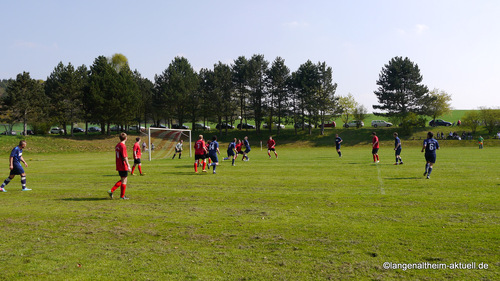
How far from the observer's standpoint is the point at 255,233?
7.43 metres

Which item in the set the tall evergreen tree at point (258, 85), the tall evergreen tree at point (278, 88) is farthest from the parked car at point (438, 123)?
the tall evergreen tree at point (258, 85)

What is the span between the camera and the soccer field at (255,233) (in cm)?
550

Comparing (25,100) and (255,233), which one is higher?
(25,100)

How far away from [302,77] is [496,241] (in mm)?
64499

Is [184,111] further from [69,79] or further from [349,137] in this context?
[349,137]

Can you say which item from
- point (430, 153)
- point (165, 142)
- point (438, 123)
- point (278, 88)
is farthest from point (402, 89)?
point (430, 153)

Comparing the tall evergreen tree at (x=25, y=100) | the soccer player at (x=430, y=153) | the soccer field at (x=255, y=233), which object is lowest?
the soccer field at (x=255, y=233)

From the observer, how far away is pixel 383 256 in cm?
591

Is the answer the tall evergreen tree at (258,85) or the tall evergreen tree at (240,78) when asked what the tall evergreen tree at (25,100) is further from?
the tall evergreen tree at (258,85)

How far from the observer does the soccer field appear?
18.0 ft

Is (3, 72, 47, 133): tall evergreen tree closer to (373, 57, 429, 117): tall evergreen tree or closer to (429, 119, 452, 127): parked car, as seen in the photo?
(373, 57, 429, 117): tall evergreen tree

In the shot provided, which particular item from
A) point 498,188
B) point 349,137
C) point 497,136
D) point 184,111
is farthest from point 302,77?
point 498,188

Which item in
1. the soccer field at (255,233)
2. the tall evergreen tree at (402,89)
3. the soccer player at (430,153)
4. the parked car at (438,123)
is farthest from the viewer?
the parked car at (438,123)

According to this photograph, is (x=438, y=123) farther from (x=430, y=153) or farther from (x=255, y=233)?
(x=255, y=233)
